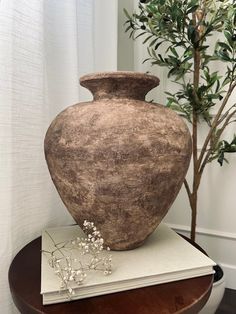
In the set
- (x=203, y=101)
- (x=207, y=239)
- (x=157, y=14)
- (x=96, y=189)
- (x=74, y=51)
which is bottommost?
(x=207, y=239)

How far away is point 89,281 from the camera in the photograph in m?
0.55

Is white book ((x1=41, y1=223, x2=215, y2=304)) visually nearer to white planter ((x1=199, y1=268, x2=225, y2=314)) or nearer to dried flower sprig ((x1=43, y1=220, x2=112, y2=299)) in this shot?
dried flower sprig ((x1=43, y1=220, x2=112, y2=299))

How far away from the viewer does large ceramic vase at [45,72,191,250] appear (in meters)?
0.59

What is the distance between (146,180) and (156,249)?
0.72 ft

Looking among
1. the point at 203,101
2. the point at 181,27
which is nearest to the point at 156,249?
the point at 203,101

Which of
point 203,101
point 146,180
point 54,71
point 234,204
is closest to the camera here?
point 146,180

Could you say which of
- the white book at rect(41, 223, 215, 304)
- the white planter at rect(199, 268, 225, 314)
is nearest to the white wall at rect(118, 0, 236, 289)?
the white planter at rect(199, 268, 225, 314)

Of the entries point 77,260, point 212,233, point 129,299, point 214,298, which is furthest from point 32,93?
point 212,233

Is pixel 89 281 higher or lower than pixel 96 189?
lower

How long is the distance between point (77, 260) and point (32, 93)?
463 millimetres

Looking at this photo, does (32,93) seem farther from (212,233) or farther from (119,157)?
(212,233)

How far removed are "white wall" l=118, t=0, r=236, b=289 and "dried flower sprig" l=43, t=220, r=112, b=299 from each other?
0.90 meters

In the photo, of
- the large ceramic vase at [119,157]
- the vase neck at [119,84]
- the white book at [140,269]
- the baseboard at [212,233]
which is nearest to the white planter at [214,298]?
the baseboard at [212,233]

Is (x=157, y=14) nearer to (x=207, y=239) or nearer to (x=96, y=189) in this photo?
(x=96, y=189)
